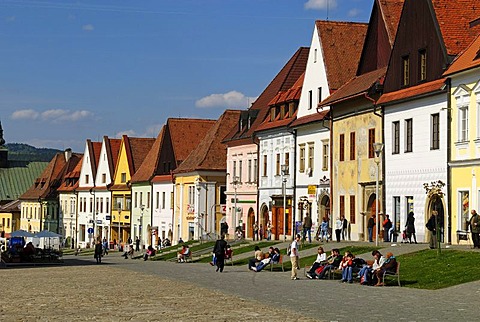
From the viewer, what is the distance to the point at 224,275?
4222 cm

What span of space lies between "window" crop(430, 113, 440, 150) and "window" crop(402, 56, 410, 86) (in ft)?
12.0

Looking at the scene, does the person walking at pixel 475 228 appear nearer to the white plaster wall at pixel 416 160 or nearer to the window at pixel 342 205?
the white plaster wall at pixel 416 160

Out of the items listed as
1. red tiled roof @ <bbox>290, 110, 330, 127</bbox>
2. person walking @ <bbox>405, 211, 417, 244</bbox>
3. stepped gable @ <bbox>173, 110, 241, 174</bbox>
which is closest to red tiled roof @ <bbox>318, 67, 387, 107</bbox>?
red tiled roof @ <bbox>290, 110, 330, 127</bbox>

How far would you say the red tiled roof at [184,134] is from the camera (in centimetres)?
9669

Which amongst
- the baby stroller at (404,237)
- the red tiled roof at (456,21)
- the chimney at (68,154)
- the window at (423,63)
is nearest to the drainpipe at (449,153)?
the red tiled roof at (456,21)

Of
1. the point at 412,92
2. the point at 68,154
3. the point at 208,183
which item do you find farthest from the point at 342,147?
the point at 68,154

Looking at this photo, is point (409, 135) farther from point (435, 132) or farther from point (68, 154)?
point (68, 154)

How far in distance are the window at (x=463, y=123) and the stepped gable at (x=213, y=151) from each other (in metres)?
42.9

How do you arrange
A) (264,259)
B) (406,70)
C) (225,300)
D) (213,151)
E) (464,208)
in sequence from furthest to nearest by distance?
1. (213,151)
2. (406,70)
3. (264,259)
4. (464,208)
5. (225,300)

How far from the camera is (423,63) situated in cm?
4919

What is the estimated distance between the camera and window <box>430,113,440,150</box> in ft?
155

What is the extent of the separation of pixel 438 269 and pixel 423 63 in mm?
17037

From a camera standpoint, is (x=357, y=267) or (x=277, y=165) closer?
(x=357, y=267)

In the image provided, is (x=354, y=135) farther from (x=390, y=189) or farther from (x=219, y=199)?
(x=219, y=199)
